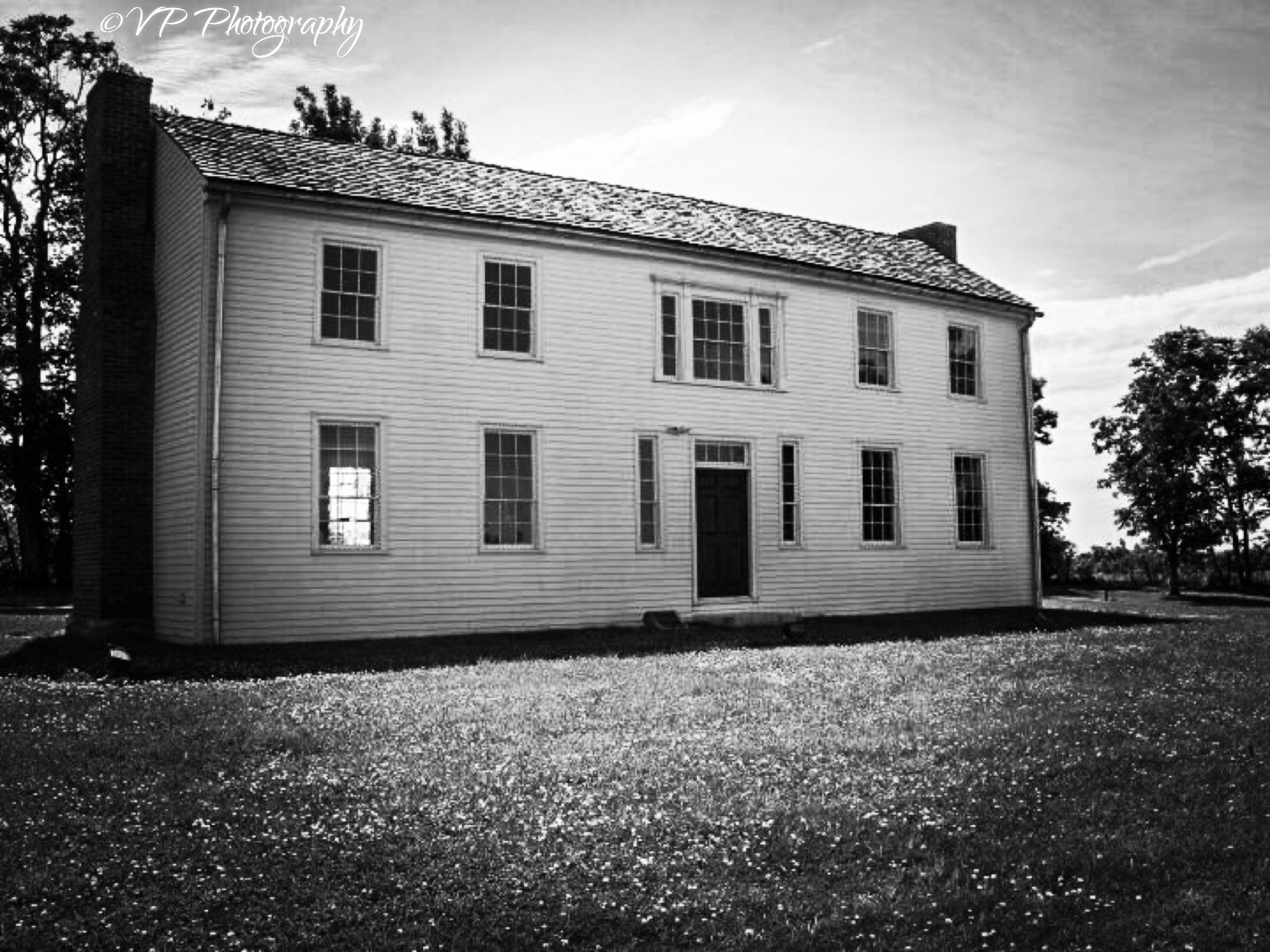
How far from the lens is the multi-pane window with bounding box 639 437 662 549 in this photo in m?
21.0

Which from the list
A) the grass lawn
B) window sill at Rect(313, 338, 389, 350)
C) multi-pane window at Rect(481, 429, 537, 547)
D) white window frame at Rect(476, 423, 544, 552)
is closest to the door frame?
white window frame at Rect(476, 423, 544, 552)

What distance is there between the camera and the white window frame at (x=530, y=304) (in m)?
19.5

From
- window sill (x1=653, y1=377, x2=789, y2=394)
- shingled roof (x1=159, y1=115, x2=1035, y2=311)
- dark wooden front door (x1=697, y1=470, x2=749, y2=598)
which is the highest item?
shingled roof (x1=159, y1=115, x2=1035, y2=311)

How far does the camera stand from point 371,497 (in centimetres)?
1831

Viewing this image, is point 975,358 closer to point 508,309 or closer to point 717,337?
point 717,337

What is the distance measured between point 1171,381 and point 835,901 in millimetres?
38957

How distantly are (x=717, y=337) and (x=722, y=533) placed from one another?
12.2ft

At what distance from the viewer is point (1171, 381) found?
40.5 metres

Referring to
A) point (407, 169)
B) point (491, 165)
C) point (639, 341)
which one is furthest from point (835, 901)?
point (491, 165)

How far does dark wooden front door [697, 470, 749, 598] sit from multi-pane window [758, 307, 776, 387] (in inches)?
77.9

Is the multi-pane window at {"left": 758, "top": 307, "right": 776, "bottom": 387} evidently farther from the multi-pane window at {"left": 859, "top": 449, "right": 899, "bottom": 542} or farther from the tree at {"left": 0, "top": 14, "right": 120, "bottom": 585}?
the tree at {"left": 0, "top": 14, "right": 120, "bottom": 585}

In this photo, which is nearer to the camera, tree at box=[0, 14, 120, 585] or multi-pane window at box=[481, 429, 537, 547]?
multi-pane window at box=[481, 429, 537, 547]

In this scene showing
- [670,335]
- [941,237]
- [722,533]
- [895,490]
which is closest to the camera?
[670,335]

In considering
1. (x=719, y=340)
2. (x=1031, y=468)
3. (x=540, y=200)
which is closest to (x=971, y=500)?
(x=1031, y=468)
